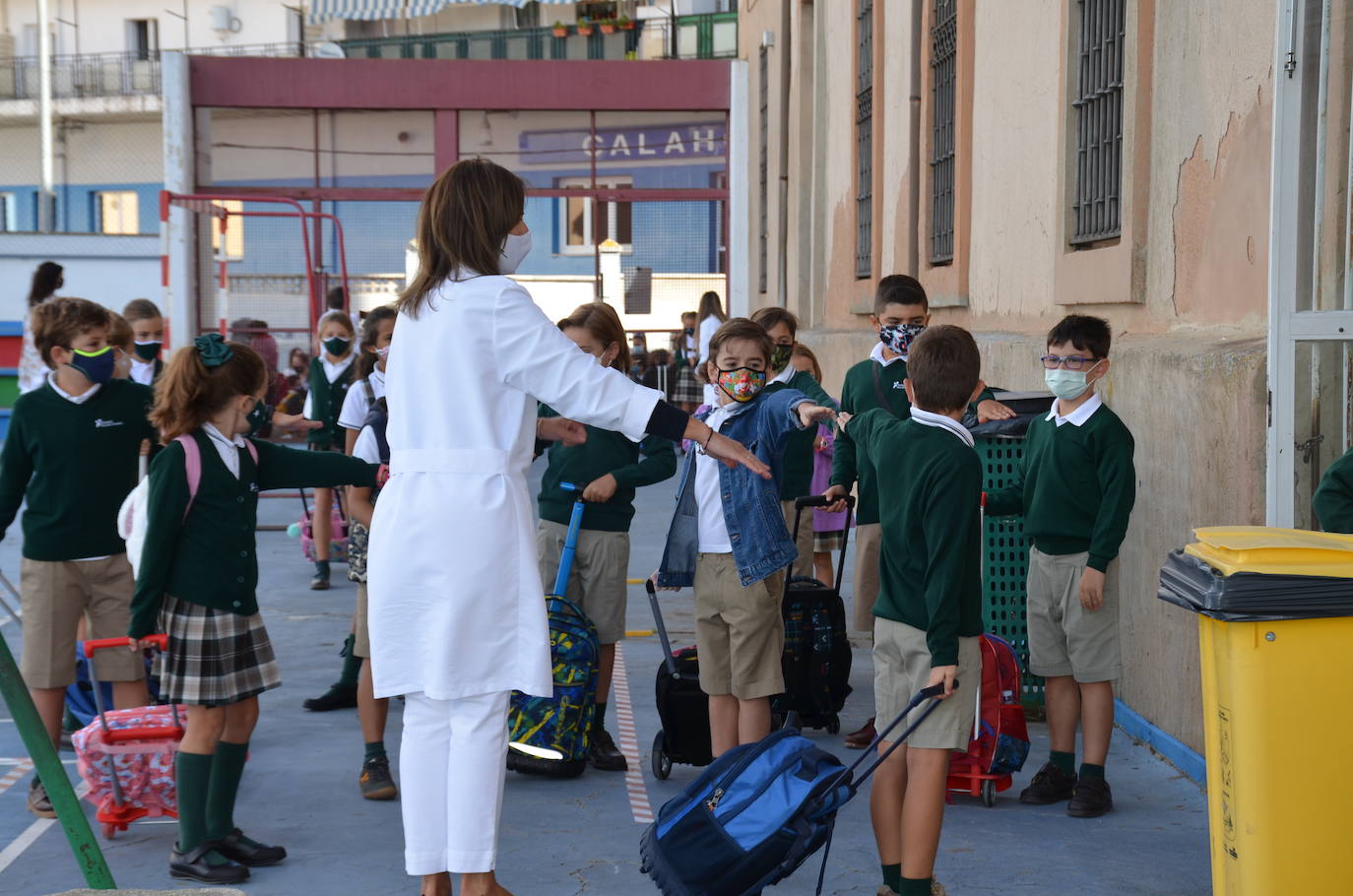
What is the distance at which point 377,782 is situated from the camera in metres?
5.30

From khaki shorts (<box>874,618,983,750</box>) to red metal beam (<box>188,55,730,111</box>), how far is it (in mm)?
18049

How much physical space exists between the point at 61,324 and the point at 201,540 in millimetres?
1201

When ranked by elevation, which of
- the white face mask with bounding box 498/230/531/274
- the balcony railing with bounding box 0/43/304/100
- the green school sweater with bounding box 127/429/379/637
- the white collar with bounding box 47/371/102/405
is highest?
the balcony railing with bounding box 0/43/304/100

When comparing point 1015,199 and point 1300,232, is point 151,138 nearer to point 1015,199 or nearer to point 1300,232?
point 1015,199

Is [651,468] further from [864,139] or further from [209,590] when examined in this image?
[864,139]

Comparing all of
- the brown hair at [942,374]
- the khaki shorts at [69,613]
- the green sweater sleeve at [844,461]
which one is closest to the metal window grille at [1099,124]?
the green sweater sleeve at [844,461]

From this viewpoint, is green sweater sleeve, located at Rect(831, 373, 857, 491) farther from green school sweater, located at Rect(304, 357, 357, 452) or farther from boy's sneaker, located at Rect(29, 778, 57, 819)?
green school sweater, located at Rect(304, 357, 357, 452)

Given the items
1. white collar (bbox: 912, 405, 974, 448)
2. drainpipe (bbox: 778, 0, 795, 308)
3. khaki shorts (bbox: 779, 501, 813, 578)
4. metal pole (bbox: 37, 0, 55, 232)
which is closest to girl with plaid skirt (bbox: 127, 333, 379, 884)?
white collar (bbox: 912, 405, 974, 448)

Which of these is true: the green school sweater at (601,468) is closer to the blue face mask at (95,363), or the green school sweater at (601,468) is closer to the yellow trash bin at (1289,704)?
the blue face mask at (95,363)

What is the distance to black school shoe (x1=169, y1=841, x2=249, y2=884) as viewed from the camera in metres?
4.39

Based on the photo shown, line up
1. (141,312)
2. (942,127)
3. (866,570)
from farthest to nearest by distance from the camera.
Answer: (942,127), (141,312), (866,570)

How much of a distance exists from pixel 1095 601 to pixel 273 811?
282 cm

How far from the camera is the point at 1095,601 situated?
4852 mm

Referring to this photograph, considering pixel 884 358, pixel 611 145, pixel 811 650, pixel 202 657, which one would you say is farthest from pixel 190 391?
pixel 611 145
